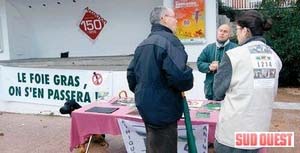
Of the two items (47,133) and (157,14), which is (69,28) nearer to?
(47,133)

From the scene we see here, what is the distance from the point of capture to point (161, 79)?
2.97m

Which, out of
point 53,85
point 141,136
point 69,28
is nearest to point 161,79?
point 141,136

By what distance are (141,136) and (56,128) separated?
2913 mm

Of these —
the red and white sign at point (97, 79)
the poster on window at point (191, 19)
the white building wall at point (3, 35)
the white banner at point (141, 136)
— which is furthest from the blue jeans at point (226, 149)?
the white building wall at point (3, 35)

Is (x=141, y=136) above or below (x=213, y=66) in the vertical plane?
below

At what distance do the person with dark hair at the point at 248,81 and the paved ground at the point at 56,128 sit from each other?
8.47 feet

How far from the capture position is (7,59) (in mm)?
10188

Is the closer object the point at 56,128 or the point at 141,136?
the point at 141,136

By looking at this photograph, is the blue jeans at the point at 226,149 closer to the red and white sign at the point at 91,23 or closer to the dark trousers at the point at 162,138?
the dark trousers at the point at 162,138

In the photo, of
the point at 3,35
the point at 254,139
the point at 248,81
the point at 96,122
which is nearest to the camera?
the point at 248,81

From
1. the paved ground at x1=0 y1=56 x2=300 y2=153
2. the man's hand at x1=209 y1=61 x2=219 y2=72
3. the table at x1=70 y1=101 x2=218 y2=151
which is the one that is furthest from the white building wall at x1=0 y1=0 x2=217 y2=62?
the table at x1=70 y1=101 x2=218 y2=151

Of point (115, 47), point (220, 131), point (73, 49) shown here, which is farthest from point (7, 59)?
point (220, 131)

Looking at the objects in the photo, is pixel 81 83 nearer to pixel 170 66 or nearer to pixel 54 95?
pixel 54 95

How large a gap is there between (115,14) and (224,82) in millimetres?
7592
